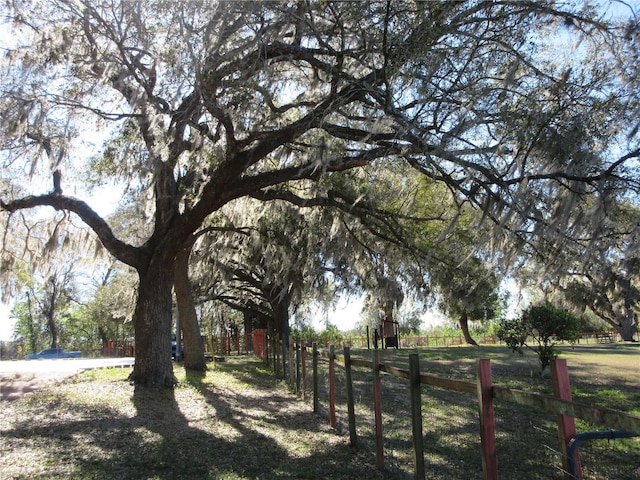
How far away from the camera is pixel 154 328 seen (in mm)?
11250

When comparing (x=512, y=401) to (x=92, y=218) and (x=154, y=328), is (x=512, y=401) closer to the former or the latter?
(x=154, y=328)

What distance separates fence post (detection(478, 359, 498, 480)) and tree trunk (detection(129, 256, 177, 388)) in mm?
8556

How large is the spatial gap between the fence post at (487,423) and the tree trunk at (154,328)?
337 inches

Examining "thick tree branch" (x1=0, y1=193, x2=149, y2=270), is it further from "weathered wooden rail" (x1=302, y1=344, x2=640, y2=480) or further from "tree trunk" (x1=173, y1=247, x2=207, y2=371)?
"weathered wooden rail" (x1=302, y1=344, x2=640, y2=480)

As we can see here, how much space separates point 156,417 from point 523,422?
5.55 m

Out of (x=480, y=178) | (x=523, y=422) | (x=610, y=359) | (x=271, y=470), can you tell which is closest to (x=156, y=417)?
(x=271, y=470)

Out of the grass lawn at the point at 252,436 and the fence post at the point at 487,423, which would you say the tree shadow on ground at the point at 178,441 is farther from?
the fence post at the point at 487,423

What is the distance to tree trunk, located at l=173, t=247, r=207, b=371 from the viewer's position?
596 inches

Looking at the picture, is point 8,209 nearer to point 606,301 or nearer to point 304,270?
point 304,270

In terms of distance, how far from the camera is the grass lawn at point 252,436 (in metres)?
5.81

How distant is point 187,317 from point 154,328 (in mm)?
4263

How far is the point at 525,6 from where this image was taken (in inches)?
303

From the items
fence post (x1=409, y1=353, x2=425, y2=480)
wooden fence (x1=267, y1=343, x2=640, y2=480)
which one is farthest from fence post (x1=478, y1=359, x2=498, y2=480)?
fence post (x1=409, y1=353, x2=425, y2=480)

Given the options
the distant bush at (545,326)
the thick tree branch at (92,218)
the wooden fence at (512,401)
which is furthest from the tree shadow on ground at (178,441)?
the distant bush at (545,326)
